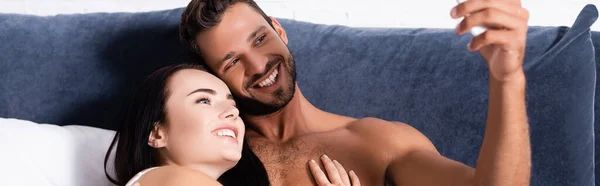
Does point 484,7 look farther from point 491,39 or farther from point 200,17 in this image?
point 200,17

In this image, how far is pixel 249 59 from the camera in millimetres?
1688

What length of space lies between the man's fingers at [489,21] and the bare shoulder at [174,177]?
53 cm

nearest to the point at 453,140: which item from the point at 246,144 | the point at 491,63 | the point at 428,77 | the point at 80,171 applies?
the point at 428,77

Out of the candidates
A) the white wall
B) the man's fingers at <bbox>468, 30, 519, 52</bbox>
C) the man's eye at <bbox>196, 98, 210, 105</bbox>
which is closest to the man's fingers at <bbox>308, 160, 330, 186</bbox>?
the man's eye at <bbox>196, 98, 210, 105</bbox>

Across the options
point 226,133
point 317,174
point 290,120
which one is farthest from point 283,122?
point 226,133

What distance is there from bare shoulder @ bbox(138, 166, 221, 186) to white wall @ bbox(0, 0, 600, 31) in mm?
931

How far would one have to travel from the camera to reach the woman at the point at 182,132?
1.43 metres

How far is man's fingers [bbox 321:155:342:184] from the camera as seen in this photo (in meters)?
1.57

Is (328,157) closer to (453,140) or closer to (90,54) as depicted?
(453,140)

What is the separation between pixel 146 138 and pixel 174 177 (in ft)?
0.67

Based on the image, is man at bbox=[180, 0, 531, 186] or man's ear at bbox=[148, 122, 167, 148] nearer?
man's ear at bbox=[148, 122, 167, 148]

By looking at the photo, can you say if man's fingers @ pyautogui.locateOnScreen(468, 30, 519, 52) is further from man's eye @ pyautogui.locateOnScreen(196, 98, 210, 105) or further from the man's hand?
man's eye @ pyautogui.locateOnScreen(196, 98, 210, 105)

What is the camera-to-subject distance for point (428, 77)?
1.78m

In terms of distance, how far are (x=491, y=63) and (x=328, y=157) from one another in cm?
56
